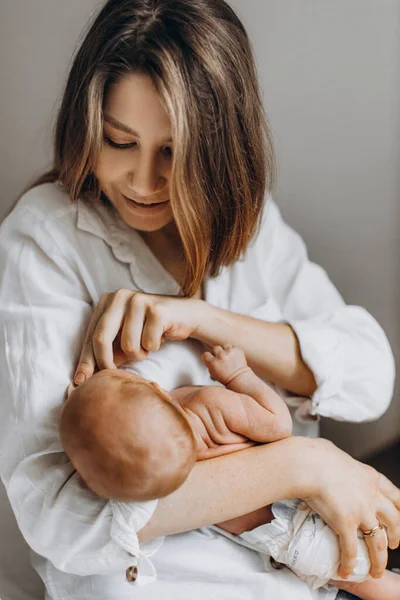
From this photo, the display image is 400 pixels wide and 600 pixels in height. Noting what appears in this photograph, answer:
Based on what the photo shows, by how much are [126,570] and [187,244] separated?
49cm

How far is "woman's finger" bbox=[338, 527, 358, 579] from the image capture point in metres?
1.12

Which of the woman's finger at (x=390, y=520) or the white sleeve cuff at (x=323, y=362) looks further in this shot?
the white sleeve cuff at (x=323, y=362)

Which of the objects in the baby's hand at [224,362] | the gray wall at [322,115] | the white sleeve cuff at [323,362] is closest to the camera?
the baby's hand at [224,362]

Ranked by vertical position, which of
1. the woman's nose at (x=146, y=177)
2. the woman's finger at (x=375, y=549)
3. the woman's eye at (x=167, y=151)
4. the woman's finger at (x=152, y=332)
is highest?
the woman's eye at (x=167, y=151)

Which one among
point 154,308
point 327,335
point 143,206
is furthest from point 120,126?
point 327,335

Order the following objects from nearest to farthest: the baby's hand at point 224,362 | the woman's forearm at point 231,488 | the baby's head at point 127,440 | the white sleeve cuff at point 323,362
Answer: the baby's head at point 127,440 → the woman's forearm at point 231,488 → the baby's hand at point 224,362 → the white sleeve cuff at point 323,362

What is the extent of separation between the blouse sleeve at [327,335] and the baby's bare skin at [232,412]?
0.59 ft

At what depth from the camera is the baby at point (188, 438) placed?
3.20 ft

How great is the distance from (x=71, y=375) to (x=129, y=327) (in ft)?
0.38

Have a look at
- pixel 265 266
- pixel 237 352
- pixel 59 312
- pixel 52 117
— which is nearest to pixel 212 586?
pixel 237 352

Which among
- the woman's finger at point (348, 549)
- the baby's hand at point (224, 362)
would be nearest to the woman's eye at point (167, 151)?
the baby's hand at point (224, 362)

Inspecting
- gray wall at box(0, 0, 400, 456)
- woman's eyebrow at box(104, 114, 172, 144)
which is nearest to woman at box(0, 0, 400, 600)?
woman's eyebrow at box(104, 114, 172, 144)

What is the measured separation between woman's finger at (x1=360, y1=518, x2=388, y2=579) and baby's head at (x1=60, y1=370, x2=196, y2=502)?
324mm

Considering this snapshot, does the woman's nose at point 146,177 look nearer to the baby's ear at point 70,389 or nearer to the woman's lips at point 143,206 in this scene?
the woman's lips at point 143,206
